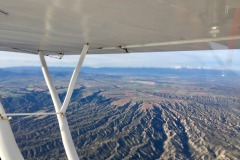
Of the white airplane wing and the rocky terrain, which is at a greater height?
the white airplane wing

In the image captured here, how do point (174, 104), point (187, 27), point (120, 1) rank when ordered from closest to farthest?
1. point (120, 1)
2. point (187, 27)
3. point (174, 104)

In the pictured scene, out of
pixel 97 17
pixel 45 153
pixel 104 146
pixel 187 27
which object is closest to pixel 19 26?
pixel 97 17

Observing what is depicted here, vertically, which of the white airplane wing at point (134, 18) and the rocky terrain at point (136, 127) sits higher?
the white airplane wing at point (134, 18)

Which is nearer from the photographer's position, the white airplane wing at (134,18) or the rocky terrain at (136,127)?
the white airplane wing at (134,18)

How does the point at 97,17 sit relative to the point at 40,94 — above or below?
above

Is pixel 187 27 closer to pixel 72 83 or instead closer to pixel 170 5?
pixel 170 5

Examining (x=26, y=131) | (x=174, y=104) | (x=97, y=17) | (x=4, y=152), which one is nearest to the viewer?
(x=97, y=17)

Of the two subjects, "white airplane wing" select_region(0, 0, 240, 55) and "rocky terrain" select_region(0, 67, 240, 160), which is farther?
"rocky terrain" select_region(0, 67, 240, 160)

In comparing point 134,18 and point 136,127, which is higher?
point 134,18
